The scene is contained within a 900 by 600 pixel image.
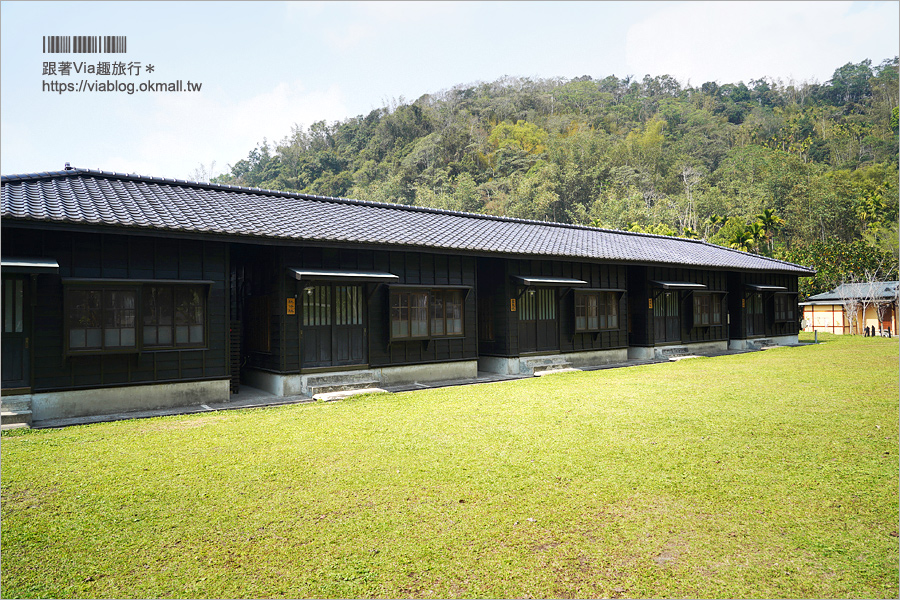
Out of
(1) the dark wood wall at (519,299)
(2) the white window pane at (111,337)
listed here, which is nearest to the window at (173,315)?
(2) the white window pane at (111,337)

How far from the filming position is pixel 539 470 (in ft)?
17.2

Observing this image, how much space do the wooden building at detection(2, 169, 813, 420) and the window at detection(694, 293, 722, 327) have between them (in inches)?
34.6

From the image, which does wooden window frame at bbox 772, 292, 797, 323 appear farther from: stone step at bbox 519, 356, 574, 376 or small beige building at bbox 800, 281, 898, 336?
stone step at bbox 519, 356, 574, 376

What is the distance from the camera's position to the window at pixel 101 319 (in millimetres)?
8000

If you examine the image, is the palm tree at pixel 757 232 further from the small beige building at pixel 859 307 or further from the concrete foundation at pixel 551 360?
the concrete foundation at pixel 551 360

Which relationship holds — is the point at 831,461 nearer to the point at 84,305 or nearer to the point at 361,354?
the point at 361,354

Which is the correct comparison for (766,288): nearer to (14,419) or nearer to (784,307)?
(784,307)

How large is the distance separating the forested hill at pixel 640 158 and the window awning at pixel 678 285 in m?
21.9

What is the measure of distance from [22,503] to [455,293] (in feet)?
28.6

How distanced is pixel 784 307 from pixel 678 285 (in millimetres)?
8841

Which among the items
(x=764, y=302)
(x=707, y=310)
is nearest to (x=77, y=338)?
(x=707, y=310)

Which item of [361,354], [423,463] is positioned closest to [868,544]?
[423,463]

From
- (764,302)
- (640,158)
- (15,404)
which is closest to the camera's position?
(15,404)

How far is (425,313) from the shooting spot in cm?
1164
